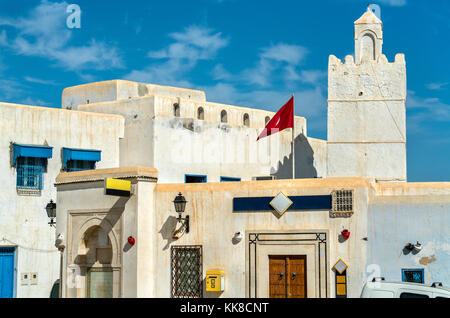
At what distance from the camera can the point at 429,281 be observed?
15.7m

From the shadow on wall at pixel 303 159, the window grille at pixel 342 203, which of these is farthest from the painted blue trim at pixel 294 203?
the shadow on wall at pixel 303 159

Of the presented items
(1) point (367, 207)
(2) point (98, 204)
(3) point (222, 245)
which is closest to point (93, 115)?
(2) point (98, 204)

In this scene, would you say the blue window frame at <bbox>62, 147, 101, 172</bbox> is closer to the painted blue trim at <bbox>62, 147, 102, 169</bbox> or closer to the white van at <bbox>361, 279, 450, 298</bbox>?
the painted blue trim at <bbox>62, 147, 102, 169</bbox>

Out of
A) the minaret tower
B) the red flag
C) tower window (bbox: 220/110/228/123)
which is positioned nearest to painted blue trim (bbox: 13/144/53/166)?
tower window (bbox: 220/110/228/123)

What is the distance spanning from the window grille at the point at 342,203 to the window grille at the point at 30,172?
35.2 feet

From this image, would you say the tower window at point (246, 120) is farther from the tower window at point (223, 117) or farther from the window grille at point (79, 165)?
the window grille at point (79, 165)

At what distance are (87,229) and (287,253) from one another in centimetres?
555

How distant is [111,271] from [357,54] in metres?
13.7

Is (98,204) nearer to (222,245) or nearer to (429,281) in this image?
(222,245)

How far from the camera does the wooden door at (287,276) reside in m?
16.8

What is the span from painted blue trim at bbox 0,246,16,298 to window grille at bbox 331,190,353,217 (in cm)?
1114

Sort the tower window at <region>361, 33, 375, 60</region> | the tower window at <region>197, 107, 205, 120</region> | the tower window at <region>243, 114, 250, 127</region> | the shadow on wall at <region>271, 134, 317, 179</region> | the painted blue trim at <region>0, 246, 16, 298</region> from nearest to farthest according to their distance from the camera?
the painted blue trim at <region>0, 246, 16, 298</region>, the tower window at <region>197, 107, 205, 120</region>, the tower window at <region>243, 114, 250, 127</region>, the tower window at <region>361, 33, 375, 60</region>, the shadow on wall at <region>271, 134, 317, 179</region>

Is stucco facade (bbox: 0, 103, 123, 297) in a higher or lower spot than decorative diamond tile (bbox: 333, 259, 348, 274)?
higher

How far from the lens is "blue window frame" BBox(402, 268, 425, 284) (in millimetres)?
15844
